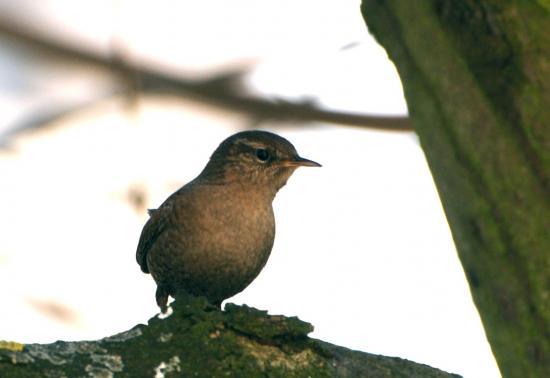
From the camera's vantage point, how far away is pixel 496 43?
5.12 ft

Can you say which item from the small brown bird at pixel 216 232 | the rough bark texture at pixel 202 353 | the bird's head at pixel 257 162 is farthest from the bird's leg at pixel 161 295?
the rough bark texture at pixel 202 353

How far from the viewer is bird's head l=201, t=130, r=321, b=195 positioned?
5.76 metres

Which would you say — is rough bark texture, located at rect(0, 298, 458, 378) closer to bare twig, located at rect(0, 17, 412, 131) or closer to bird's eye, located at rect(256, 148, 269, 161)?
bare twig, located at rect(0, 17, 412, 131)

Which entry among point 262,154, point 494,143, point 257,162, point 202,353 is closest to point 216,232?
point 257,162

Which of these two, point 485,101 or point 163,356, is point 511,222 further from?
point 163,356

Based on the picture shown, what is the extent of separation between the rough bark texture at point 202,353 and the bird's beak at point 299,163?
3059mm

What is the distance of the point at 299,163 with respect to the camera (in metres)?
5.92

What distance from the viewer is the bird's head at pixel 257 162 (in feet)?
18.9

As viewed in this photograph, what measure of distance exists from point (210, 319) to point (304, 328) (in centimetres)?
31

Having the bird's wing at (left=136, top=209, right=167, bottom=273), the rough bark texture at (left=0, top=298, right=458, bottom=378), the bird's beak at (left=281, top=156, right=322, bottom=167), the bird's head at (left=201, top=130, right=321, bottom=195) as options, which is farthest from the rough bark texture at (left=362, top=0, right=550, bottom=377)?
the bird's beak at (left=281, top=156, right=322, bottom=167)

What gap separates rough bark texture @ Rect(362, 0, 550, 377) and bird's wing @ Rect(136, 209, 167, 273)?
391 centimetres

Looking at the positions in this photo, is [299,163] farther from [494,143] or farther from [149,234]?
[494,143]

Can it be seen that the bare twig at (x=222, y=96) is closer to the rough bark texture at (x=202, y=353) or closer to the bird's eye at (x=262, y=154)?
the rough bark texture at (x=202, y=353)

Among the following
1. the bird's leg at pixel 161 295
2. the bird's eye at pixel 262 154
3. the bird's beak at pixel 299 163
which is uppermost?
the bird's eye at pixel 262 154
